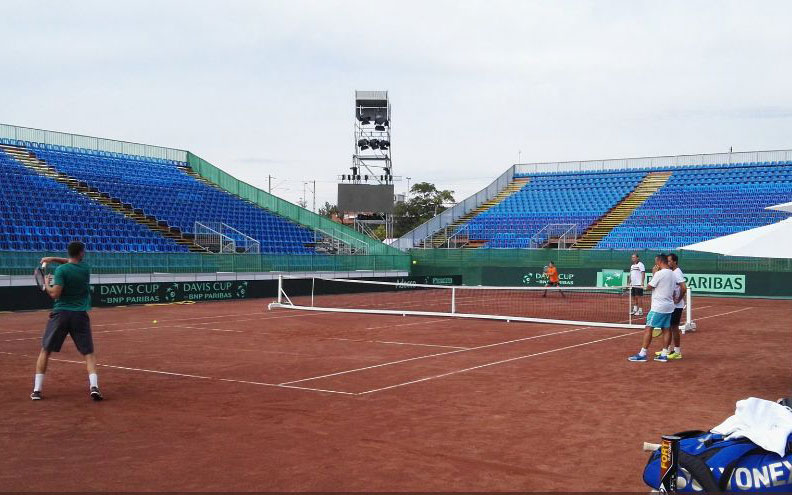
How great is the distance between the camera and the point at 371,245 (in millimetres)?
44406

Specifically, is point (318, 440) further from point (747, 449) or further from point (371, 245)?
point (371, 245)

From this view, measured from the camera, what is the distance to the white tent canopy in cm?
888

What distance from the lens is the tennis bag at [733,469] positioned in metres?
5.65

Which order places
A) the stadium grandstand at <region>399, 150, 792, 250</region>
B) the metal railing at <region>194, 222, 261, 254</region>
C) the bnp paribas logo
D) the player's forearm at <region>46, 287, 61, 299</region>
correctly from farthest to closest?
the stadium grandstand at <region>399, 150, 792, 250</region>, the bnp paribas logo, the metal railing at <region>194, 222, 261, 254</region>, the player's forearm at <region>46, 287, 61, 299</region>

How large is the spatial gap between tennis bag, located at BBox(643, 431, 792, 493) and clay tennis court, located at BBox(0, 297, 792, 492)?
0.93 metres

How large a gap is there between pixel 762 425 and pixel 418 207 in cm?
8692

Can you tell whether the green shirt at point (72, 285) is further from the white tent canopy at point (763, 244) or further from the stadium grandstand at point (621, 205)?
the stadium grandstand at point (621, 205)

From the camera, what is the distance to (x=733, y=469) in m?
5.68

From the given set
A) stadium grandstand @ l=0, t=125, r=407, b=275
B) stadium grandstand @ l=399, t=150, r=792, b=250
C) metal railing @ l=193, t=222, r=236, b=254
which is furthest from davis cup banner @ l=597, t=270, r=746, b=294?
metal railing @ l=193, t=222, r=236, b=254

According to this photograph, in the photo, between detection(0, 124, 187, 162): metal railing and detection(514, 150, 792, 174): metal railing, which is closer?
detection(0, 124, 187, 162): metal railing

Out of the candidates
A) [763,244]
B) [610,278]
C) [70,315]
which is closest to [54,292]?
[70,315]

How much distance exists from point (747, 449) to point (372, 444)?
3.64 meters

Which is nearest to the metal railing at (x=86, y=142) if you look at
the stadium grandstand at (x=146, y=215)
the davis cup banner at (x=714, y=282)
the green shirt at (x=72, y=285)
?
the stadium grandstand at (x=146, y=215)

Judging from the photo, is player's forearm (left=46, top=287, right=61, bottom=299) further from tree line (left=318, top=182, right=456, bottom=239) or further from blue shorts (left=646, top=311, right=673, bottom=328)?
tree line (left=318, top=182, right=456, bottom=239)
